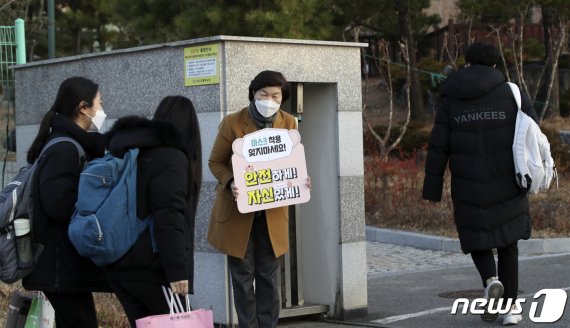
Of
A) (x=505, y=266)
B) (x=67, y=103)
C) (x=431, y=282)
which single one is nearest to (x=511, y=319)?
(x=505, y=266)

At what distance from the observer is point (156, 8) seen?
23797mm

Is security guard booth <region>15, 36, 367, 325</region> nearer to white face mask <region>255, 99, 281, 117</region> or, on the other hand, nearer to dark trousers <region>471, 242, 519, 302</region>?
white face mask <region>255, 99, 281, 117</region>

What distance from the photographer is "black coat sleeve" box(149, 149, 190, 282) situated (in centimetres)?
490

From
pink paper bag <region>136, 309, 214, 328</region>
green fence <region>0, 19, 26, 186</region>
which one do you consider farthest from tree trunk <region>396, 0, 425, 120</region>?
pink paper bag <region>136, 309, 214, 328</region>

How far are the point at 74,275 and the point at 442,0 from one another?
43.6 m

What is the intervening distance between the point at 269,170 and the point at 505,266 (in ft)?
6.07

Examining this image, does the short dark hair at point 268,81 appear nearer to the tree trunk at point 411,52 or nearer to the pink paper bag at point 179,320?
the pink paper bag at point 179,320

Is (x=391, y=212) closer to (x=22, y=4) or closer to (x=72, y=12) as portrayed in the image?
(x=22, y=4)

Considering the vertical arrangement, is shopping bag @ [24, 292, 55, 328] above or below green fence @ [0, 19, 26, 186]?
below

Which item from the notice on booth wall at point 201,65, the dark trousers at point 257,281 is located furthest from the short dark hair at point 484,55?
the dark trousers at point 257,281

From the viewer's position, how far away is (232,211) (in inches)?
266

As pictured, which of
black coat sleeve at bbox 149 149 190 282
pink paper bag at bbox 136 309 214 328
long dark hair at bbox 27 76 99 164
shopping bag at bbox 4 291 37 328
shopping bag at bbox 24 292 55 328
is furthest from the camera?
shopping bag at bbox 4 291 37 328

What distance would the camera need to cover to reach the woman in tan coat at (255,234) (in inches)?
263

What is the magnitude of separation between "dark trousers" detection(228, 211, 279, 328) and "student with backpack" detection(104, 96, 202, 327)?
1567 mm
